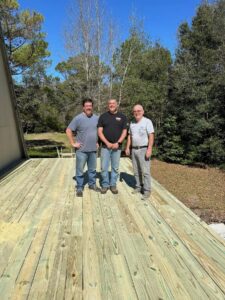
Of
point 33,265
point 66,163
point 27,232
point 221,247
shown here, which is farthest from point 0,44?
point 221,247

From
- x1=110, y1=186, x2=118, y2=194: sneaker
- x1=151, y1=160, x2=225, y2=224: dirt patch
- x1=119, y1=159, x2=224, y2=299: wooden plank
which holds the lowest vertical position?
x1=151, y1=160, x2=225, y2=224: dirt patch

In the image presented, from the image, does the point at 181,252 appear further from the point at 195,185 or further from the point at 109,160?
the point at 195,185

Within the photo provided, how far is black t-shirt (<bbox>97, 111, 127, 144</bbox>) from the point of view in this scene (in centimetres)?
428

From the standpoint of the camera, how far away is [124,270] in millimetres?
2279

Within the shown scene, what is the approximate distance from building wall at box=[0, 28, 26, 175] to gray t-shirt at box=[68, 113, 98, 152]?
99.7 inches

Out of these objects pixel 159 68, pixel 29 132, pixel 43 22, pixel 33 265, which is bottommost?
pixel 29 132

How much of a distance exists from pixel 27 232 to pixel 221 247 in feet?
6.08

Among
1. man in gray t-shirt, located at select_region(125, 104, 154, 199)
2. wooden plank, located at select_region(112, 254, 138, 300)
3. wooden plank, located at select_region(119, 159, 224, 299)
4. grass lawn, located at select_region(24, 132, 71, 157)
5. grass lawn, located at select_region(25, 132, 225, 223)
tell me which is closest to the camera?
wooden plank, located at select_region(112, 254, 138, 300)

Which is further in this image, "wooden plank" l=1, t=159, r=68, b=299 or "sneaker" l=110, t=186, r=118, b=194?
"sneaker" l=110, t=186, r=118, b=194

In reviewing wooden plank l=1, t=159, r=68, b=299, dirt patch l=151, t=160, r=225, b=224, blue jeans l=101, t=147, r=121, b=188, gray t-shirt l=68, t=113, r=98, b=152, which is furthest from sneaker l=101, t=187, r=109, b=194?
dirt patch l=151, t=160, r=225, b=224

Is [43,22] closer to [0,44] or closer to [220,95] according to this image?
[0,44]

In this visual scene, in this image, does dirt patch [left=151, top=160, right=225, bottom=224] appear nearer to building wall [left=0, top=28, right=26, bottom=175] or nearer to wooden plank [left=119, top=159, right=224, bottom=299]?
wooden plank [left=119, top=159, right=224, bottom=299]

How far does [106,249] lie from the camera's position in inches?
104

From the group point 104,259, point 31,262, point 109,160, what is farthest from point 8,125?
point 104,259
